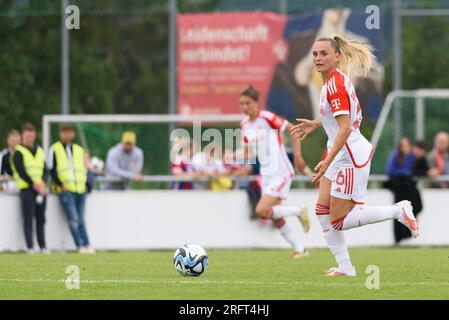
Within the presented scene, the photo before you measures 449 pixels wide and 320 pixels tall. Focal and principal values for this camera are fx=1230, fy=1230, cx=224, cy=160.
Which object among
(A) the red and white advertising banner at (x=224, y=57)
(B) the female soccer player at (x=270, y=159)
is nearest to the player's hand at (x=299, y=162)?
(B) the female soccer player at (x=270, y=159)

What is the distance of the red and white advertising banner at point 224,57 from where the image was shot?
925 inches

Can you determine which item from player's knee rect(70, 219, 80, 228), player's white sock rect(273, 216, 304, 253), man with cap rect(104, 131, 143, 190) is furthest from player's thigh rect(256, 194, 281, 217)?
man with cap rect(104, 131, 143, 190)

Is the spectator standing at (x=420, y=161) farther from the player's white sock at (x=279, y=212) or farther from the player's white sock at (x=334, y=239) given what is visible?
the player's white sock at (x=334, y=239)

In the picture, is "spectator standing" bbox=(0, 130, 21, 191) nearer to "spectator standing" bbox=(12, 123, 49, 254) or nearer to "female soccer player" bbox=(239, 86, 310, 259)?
"spectator standing" bbox=(12, 123, 49, 254)

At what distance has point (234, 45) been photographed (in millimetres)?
23672

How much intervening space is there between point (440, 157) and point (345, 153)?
9759mm

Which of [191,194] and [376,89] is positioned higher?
[376,89]

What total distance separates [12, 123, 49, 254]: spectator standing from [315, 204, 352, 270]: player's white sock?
8.13m

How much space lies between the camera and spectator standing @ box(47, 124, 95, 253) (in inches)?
758

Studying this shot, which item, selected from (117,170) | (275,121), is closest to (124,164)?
(117,170)

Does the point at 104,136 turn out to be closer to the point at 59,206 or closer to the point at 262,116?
the point at 59,206

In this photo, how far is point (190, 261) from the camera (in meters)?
11.9
